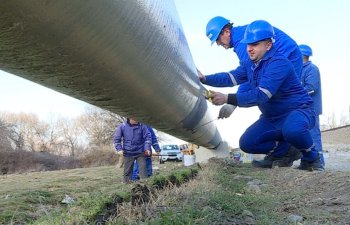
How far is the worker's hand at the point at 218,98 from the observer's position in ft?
14.3

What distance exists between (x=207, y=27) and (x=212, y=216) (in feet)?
12.1

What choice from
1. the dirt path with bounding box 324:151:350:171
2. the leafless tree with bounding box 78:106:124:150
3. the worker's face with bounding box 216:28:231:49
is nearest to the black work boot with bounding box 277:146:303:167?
the dirt path with bounding box 324:151:350:171

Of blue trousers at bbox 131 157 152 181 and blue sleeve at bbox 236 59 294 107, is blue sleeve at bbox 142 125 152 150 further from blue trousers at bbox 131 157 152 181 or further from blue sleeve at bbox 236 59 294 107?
blue sleeve at bbox 236 59 294 107

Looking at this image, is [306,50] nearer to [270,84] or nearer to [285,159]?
[285,159]

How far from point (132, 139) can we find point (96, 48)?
651cm

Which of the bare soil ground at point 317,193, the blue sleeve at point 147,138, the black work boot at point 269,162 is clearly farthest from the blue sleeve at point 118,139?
the bare soil ground at point 317,193

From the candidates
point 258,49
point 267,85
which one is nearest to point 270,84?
point 267,85

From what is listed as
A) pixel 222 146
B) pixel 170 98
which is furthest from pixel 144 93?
pixel 222 146

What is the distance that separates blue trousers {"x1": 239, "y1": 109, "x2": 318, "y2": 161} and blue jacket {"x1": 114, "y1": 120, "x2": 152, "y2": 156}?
2661mm

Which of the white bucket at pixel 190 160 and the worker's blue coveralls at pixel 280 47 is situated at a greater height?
the worker's blue coveralls at pixel 280 47

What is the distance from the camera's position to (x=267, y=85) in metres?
4.54

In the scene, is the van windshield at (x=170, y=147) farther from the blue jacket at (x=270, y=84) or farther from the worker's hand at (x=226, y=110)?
the worker's hand at (x=226, y=110)

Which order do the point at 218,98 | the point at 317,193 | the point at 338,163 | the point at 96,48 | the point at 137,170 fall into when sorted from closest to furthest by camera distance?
the point at 96,48 < the point at 317,193 < the point at 218,98 < the point at 338,163 < the point at 137,170

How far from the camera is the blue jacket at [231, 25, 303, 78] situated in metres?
5.36
